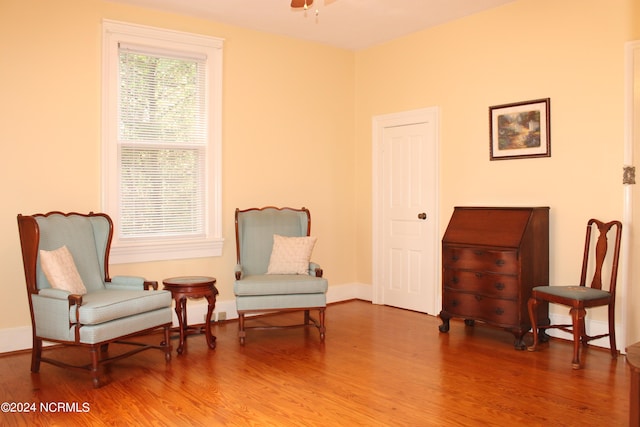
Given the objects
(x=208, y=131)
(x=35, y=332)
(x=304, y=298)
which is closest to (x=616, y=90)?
(x=304, y=298)

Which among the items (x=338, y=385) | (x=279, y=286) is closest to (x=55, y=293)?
(x=279, y=286)

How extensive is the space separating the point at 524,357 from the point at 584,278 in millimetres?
788

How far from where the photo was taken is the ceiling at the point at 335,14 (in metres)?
4.77

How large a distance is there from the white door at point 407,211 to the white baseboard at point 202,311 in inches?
13.3

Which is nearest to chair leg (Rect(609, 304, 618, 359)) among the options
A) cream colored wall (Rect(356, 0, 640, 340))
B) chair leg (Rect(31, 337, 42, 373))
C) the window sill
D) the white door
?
cream colored wall (Rect(356, 0, 640, 340))

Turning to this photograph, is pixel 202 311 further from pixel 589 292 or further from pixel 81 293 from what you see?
pixel 589 292

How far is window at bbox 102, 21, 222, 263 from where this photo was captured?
4.65 metres

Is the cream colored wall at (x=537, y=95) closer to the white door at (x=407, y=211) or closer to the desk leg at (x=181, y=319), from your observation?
the white door at (x=407, y=211)

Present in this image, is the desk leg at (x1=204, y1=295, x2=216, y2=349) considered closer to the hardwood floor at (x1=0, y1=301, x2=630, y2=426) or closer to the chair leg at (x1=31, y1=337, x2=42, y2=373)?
the hardwood floor at (x1=0, y1=301, x2=630, y2=426)

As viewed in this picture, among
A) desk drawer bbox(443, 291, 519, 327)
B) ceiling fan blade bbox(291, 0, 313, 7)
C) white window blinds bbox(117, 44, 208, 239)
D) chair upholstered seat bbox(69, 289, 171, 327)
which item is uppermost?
ceiling fan blade bbox(291, 0, 313, 7)

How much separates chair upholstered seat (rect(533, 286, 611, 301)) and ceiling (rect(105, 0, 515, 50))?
2483 millimetres

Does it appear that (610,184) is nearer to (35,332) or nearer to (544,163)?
(544,163)

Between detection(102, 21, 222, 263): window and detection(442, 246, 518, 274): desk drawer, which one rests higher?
detection(102, 21, 222, 263): window

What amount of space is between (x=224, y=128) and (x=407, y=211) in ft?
6.72
